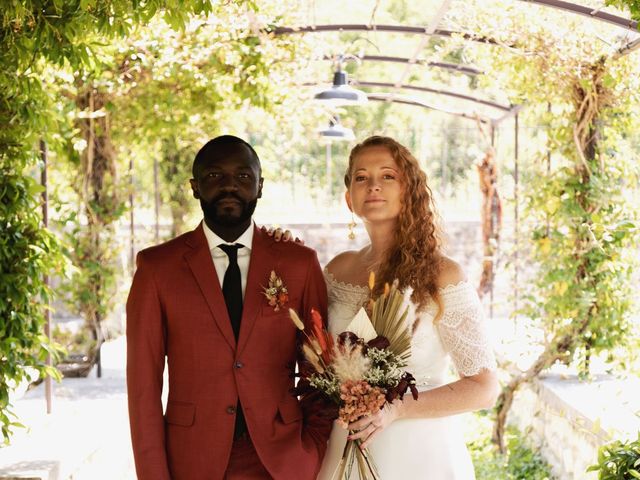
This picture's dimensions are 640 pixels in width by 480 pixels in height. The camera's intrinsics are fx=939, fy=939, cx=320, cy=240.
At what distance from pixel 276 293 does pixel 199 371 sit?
12.7 inches

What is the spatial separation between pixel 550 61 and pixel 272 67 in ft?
7.33

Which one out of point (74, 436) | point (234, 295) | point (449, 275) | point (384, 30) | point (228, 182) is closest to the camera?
point (228, 182)

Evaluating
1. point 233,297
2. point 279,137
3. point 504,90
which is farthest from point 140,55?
point 279,137

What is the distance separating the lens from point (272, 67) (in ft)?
24.0

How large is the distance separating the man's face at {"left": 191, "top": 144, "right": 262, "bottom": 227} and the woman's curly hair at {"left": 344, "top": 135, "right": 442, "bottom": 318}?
1.88 ft

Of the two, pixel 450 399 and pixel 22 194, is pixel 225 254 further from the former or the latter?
pixel 22 194

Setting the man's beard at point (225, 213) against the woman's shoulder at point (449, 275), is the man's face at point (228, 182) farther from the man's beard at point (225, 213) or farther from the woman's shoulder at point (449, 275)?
the woman's shoulder at point (449, 275)

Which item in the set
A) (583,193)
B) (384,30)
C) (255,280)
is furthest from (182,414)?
(384,30)

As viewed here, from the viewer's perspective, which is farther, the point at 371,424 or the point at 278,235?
the point at 278,235

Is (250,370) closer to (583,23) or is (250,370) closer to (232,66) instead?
(583,23)

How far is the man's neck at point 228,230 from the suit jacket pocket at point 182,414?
0.51 metres

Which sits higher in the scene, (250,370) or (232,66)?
(232,66)

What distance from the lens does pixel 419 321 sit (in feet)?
9.97

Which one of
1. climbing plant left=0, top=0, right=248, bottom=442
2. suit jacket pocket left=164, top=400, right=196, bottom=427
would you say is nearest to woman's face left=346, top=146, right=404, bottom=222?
suit jacket pocket left=164, top=400, right=196, bottom=427
